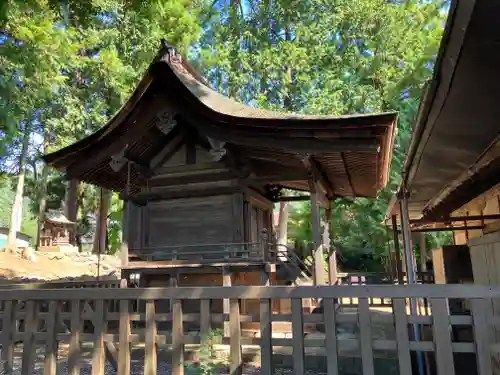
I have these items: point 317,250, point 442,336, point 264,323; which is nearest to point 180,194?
point 317,250

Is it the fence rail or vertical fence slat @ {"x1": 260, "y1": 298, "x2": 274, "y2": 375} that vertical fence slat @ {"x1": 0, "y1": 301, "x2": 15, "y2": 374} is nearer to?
vertical fence slat @ {"x1": 260, "y1": 298, "x2": 274, "y2": 375}

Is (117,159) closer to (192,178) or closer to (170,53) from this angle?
(192,178)

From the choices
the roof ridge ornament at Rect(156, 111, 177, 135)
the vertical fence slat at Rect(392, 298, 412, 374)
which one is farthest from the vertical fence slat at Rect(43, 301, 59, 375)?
the roof ridge ornament at Rect(156, 111, 177, 135)

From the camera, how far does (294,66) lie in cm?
2409

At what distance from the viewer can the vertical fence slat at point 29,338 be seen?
12.7 ft

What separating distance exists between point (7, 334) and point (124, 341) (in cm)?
145

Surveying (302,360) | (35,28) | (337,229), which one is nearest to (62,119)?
(35,28)

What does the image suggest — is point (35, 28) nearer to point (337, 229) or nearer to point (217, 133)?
point (217, 133)

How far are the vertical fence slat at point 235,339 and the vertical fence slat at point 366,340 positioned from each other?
103 centimetres

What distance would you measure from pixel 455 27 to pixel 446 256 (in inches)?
295

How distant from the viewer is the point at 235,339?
3318 millimetres

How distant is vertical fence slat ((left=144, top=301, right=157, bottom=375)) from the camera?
3453mm

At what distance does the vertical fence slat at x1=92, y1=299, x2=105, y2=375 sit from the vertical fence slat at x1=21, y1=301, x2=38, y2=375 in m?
0.74

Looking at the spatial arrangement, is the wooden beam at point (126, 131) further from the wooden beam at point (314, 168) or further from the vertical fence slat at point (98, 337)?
the vertical fence slat at point (98, 337)
